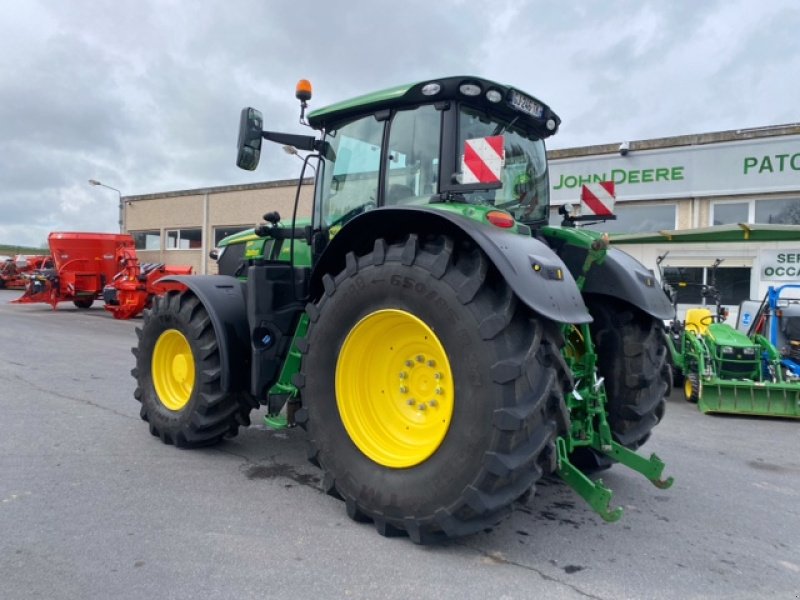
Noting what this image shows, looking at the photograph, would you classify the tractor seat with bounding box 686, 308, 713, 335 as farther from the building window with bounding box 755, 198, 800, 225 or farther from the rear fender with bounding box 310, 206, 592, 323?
the rear fender with bounding box 310, 206, 592, 323

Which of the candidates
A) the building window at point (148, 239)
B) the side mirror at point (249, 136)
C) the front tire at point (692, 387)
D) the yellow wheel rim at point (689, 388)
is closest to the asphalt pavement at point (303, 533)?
the side mirror at point (249, 136)

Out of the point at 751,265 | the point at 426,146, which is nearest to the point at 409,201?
the point at 426,146

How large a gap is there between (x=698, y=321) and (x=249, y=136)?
7.43 metres

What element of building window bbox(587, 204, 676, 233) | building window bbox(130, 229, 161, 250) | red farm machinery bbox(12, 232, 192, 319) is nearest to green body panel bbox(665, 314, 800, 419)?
building window bbox(587, 204, 676, 233)

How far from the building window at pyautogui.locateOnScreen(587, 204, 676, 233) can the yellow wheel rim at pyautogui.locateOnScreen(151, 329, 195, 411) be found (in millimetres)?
11300

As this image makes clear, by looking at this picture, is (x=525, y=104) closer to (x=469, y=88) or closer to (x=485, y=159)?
(x=469, y=88)

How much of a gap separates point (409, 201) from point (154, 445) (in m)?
2.77

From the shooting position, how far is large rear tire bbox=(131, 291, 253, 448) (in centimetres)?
420

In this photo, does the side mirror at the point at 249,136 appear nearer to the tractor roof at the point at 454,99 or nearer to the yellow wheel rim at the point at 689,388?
the tractor roof at the point at 454,99

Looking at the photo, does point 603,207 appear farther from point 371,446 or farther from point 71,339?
A: point 71,339

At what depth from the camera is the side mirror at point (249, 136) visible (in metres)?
3.83

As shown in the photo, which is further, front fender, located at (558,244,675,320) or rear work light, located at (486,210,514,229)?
front fender, located at (558,244,675,320)

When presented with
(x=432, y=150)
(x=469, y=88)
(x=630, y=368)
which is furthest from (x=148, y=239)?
(x=630, y=368)

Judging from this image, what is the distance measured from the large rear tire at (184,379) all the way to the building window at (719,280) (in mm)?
10158
